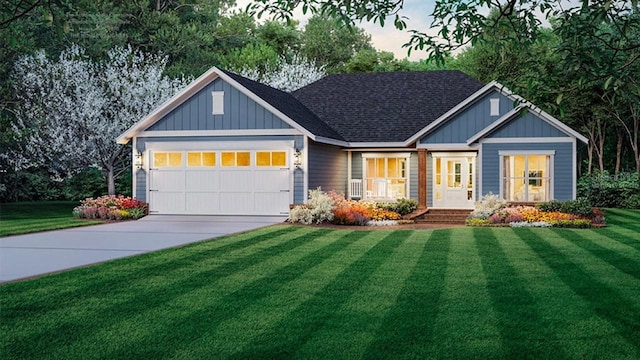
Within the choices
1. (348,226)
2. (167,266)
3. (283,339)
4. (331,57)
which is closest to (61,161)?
(348,226)

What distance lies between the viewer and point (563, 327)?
23.1 ft

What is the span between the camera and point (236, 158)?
22422mm

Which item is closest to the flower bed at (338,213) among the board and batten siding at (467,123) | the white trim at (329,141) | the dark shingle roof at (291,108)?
the white trim at (329,141)

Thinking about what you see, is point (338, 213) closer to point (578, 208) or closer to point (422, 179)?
point (422, 179)

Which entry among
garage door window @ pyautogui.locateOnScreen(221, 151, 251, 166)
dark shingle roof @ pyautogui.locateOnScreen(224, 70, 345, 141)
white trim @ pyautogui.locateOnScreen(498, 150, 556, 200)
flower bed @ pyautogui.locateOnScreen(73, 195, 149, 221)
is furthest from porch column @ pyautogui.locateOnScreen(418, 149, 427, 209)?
flower bed @ pyautogui.locateOnScreen(73, 195, 149, 221)

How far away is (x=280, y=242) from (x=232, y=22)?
38424mm

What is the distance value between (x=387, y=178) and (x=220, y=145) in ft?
21.8

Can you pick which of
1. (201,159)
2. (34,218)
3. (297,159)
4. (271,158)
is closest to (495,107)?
(297,159)

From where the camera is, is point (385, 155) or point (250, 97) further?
point (385, 155)

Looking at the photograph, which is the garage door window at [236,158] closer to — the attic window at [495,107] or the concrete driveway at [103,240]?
the concrete driveway at [103,240]

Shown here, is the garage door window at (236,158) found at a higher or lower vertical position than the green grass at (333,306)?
higher

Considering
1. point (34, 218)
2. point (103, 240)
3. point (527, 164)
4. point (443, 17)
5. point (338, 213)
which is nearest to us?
point (443, 17)

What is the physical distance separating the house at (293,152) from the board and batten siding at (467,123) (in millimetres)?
35

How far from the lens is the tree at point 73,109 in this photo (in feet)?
95.0
